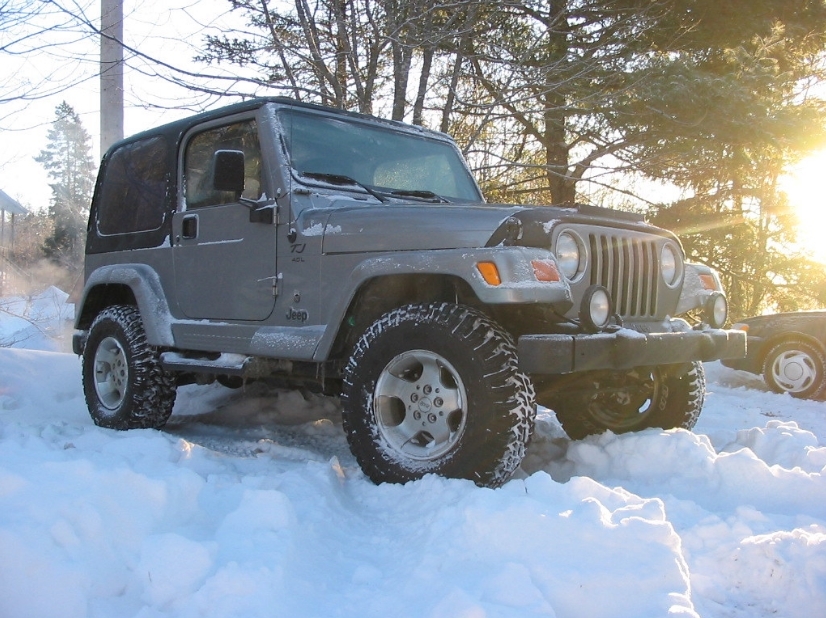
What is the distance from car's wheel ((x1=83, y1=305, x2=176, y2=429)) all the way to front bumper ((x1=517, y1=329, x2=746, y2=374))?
9.12ft

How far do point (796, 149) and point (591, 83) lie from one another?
3083 millimetres

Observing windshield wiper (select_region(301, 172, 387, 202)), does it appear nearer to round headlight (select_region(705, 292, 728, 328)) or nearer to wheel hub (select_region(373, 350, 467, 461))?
wheel hub (select_region(373, 350, 467, 461))

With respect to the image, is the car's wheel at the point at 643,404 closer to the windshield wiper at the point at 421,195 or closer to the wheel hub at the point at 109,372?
the windshield wiper at the point at 421,195

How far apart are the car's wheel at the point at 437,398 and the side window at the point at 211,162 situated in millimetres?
1403

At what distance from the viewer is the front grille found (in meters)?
3.52

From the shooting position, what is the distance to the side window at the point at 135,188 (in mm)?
5008

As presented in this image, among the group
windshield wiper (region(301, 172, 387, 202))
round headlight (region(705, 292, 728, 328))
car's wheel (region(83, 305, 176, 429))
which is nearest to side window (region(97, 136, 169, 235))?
car's wheel (region(83, 305, 176, 429))

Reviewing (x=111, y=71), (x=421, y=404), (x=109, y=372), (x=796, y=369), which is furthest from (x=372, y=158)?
(x=796, y=369)

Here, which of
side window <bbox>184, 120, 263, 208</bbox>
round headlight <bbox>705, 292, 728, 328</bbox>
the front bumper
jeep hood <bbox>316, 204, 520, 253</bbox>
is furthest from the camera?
side window <bbox>184, 120, 263, 208</bbox>

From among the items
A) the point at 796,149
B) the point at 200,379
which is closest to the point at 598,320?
the point at 200,379

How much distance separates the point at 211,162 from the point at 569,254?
2.46 metres

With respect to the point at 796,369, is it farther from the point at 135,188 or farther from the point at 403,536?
the point at 135,188

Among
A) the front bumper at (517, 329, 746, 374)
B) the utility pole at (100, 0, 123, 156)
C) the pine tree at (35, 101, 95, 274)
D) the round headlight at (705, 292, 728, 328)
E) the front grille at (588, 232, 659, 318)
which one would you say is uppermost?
the pine tree at (35, 101, 95, 274)

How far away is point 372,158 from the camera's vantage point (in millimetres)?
4527
